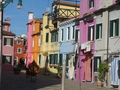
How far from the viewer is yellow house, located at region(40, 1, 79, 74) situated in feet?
118

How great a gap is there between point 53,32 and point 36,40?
8461 millimetres

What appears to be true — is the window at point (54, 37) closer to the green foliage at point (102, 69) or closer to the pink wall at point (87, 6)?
the pink wall at point (87, 6)

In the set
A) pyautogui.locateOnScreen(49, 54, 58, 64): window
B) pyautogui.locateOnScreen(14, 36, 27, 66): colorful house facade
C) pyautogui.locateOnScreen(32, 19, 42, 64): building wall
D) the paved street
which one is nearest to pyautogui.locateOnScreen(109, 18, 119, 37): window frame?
the paved street

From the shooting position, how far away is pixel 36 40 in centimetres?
4534

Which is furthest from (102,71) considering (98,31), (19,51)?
(19,51)

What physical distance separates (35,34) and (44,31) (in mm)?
5337

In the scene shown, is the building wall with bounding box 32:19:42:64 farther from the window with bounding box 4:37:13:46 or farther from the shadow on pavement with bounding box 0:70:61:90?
the shadow on pavement with bounding box 0:70:61:90

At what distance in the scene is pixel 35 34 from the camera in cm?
4600

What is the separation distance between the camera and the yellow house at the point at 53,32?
35.9 meters

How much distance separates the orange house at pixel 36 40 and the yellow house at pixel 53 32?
2.64 m

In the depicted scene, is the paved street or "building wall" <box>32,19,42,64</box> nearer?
the paved street

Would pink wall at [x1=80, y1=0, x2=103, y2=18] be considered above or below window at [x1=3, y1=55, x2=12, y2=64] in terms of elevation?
above

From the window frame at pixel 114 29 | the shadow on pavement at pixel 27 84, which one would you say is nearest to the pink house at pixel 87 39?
the shadow on pavement at pixel 27 84

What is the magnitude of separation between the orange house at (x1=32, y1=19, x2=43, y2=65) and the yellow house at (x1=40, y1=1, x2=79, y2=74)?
2.64 m
